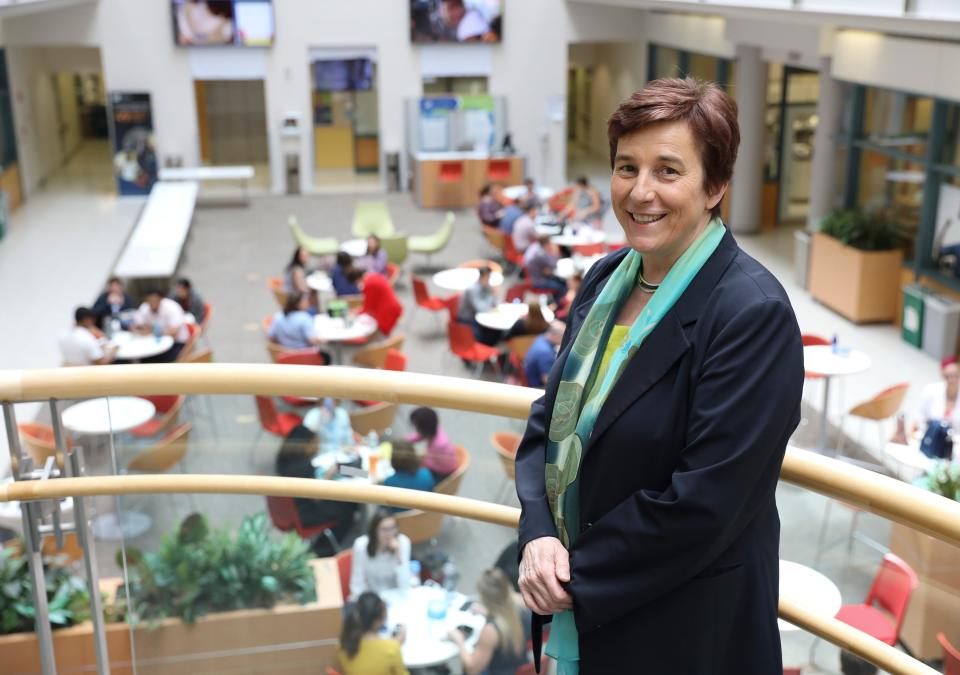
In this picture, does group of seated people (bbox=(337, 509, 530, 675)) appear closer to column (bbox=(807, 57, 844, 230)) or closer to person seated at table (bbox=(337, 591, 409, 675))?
person seated at table (bbox=(337, 591, 409, 675))

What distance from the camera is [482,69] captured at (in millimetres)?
23719

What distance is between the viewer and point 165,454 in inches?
100

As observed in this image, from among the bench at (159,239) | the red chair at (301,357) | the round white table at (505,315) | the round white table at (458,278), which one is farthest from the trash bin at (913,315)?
the bench at (159,239)

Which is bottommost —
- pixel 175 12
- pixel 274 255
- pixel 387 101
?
pixel 274 255

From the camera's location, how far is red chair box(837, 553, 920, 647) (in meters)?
2.04

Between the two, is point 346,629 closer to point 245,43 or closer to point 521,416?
point 521,416

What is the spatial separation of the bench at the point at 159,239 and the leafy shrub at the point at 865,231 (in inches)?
334

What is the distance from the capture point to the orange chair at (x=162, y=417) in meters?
2.50

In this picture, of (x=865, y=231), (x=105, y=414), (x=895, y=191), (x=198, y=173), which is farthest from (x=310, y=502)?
(x=198, y=173)

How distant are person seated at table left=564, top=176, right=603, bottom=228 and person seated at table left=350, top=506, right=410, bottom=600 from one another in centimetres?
1398

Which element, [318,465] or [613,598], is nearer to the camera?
[613,598]

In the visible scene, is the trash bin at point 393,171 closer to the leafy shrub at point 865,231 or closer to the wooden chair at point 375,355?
the leafy shrub at point 865,231

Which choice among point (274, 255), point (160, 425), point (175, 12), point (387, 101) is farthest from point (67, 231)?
point (160, 425)

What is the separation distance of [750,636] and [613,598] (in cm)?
25
